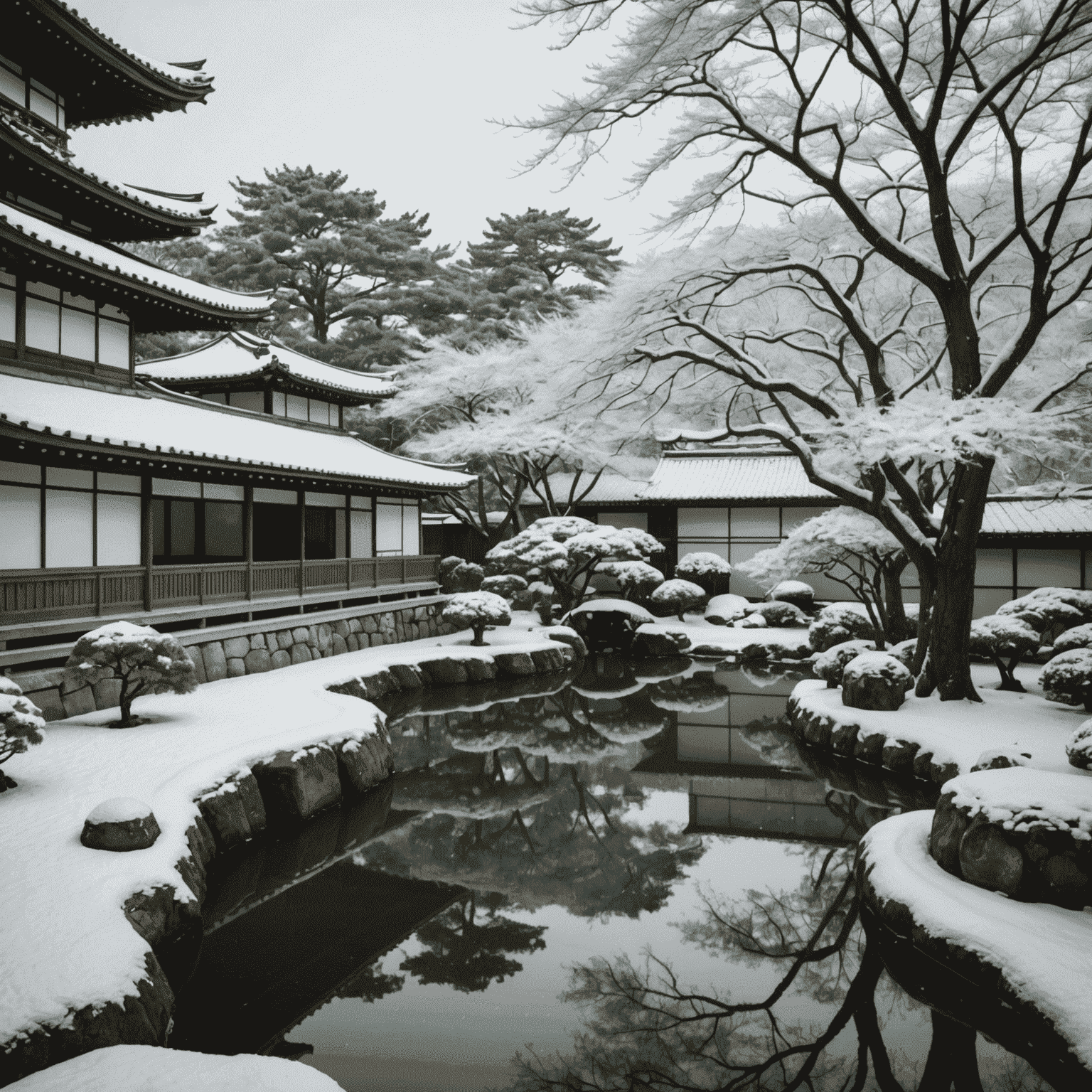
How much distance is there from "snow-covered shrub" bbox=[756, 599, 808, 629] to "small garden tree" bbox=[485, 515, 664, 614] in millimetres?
3657

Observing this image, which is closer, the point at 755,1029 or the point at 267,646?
the point at 755,1029

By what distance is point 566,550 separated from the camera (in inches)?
808

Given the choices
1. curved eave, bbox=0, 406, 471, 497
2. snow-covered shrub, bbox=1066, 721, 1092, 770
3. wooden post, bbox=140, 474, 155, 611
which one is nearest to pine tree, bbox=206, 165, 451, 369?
curved eave, bbox=0, 406, 471, 497

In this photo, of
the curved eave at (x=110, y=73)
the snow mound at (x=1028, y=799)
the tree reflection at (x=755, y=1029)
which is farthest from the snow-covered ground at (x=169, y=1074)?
the curved eave at (x=110, y=73)

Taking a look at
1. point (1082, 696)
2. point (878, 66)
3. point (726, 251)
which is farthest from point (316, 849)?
point (726, 251)

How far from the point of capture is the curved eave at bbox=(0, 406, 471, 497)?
972 cm

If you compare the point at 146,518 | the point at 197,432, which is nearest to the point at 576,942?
the point at 146,518

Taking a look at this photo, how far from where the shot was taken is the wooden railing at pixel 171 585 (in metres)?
10.4

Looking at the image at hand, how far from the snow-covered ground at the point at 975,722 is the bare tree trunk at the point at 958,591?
12.6 inches

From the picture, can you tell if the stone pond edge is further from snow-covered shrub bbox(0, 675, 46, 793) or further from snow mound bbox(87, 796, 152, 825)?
snow-covered shrub bbox(0, 675, 46, 793)

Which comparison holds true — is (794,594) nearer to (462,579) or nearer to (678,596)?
(678,596)

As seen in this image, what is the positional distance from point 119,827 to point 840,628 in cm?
1496

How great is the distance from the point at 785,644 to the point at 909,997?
1471cm

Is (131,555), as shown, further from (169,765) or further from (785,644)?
(785,644)
